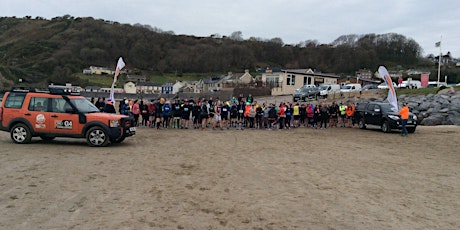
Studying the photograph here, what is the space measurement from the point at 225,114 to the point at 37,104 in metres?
9.77

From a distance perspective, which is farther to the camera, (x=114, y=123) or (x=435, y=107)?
(x=435, y=107)

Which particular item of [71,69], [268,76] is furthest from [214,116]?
[71,69]

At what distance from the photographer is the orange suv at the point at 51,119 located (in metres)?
12.4

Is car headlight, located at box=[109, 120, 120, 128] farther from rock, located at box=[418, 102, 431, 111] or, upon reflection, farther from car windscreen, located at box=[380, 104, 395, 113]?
rock, located at box=[418, 102, 431, 111]

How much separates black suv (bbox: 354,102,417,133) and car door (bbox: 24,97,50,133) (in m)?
16.5

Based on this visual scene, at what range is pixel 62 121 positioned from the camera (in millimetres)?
12383

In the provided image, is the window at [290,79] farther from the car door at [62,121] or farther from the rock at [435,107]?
the car door at [62,121]

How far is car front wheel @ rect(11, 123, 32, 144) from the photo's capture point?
40.9ft

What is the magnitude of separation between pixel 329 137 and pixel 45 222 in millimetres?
14086

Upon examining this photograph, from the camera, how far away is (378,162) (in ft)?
36.2

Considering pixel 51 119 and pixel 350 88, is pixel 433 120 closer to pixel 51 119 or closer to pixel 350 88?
pixel 350 88

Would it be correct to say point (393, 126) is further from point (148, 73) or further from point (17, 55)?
point (17, 55)

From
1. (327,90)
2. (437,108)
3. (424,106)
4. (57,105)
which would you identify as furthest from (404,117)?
(327,90)

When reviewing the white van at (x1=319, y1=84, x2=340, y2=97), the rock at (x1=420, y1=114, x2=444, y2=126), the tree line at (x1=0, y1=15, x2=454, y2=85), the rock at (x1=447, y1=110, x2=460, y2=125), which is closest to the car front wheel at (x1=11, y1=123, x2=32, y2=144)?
the rock at (x1=420, y1=114, x2=444, y2=126)
